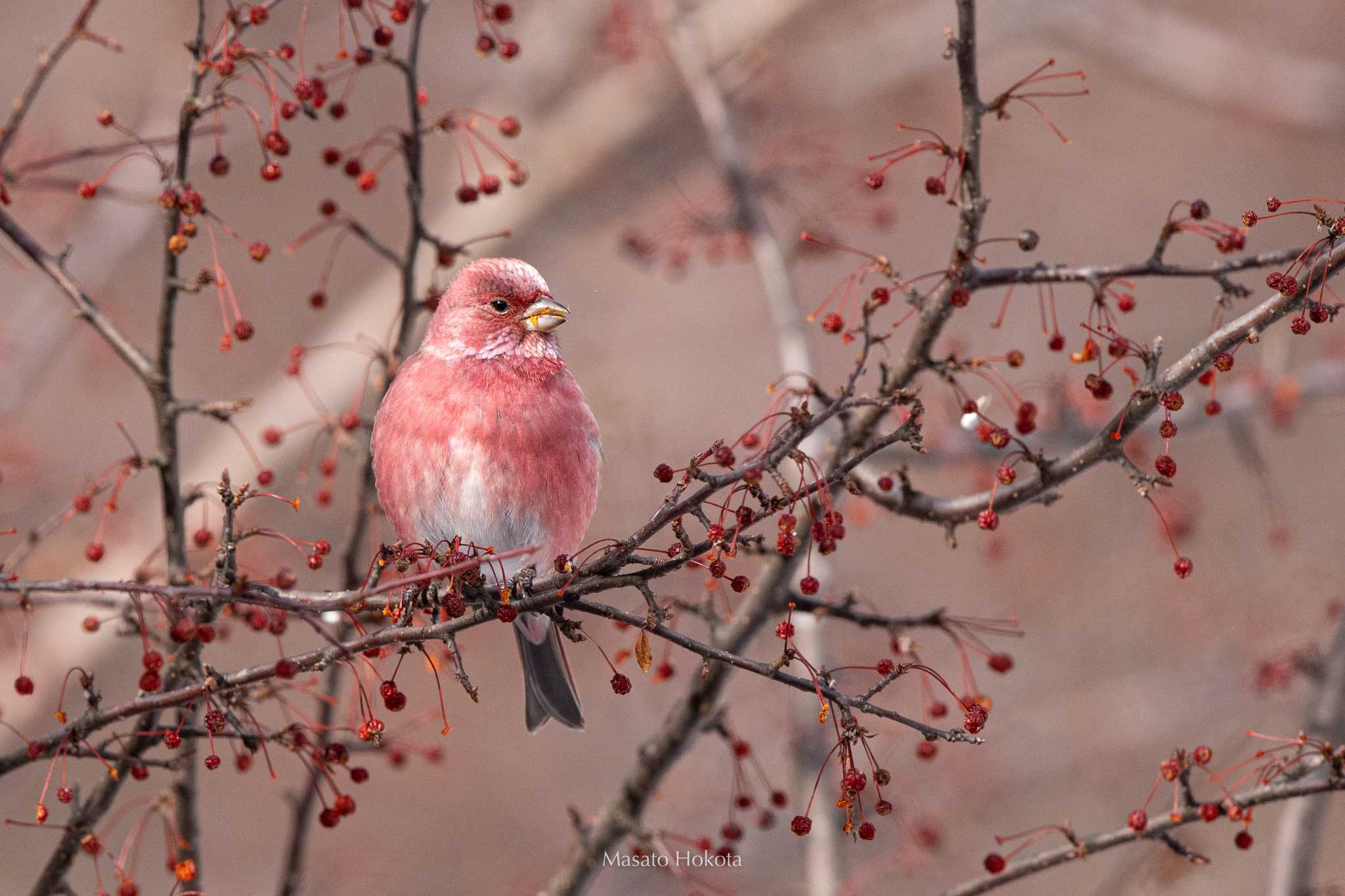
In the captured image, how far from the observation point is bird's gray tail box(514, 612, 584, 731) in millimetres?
4395

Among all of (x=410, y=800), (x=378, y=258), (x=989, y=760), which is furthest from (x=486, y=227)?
(x=989, y=760)

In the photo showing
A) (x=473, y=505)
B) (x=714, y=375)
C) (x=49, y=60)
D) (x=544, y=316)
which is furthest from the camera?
(x=714, y=375)

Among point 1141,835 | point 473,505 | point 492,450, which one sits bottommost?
point 1141,835

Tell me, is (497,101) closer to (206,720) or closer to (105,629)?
(105,629)

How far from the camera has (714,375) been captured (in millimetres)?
12023

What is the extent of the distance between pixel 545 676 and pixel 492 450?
1076 mm

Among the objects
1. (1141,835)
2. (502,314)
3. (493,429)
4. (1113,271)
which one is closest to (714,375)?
(502,314)

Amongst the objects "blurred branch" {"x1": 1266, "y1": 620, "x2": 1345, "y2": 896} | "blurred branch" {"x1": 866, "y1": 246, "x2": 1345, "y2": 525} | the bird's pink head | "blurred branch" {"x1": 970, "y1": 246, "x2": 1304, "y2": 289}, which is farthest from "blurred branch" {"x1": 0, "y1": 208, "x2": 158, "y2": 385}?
"blurred branch" {"x1": 1266, "y1": 620, "x2": 1345, "y2": 896}

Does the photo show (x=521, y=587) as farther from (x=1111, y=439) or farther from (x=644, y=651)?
(x=1111, y=439)

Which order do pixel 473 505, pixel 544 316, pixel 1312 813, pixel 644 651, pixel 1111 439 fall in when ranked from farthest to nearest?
pixel 1312 813 < pixel 473 505 < pixel 544 316 < pixel 1111 439 < pixel 644 651

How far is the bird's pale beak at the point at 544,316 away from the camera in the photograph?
12.3 ft

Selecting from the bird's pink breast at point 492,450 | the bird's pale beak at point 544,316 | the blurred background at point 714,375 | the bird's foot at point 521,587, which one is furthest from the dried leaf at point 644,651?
the blurred background at point 714,375

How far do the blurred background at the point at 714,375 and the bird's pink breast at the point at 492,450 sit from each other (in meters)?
2.85

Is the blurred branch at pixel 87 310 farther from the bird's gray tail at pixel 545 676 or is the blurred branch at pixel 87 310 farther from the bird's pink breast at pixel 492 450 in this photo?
the bird's gray tail at pixel 545 676
